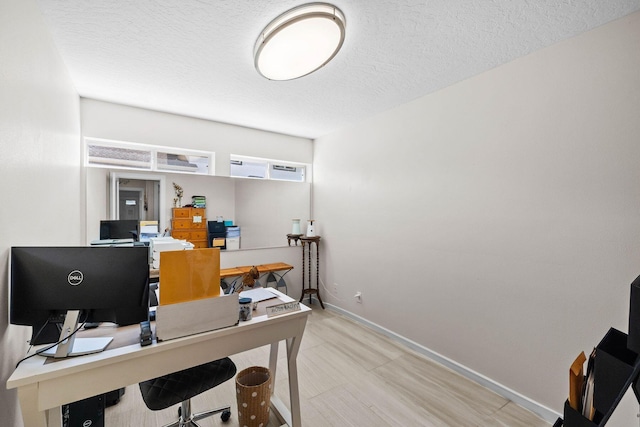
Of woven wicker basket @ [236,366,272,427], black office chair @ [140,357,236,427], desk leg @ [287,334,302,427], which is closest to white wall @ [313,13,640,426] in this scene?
desk leg @ [287,334,302,427]

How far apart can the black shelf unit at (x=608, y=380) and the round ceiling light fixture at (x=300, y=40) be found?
177 centimetres

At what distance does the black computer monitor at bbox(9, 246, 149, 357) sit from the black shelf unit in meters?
1.67

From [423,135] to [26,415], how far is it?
302 cm

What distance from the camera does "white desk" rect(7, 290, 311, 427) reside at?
983mm

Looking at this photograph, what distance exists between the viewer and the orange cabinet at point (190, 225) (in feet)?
10.2

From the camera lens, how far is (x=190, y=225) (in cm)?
321

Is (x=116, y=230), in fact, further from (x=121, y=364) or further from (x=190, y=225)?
(x=121, y=364)

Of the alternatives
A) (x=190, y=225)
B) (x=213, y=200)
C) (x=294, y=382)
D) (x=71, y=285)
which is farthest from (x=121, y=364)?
(x=213, y=200)

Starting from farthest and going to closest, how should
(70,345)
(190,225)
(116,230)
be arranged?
(190,225), (116,230), (70,345)

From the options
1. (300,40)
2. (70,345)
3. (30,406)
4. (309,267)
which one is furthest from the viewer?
(309,267)

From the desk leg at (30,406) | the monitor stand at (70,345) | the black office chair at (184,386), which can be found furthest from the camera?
the black office chair at (184,386)

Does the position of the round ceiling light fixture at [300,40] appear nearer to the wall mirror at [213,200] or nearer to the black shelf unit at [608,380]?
the black shelf unit at [608,380]

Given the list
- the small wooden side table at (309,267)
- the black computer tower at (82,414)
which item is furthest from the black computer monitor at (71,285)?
the small wooden side table at (309,267)

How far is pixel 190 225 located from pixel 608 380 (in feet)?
11.3
